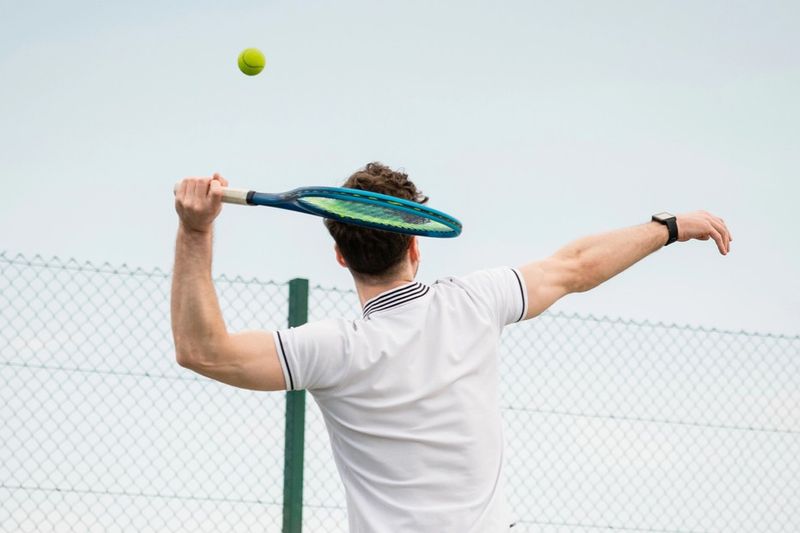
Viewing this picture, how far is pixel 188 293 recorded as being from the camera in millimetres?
2506

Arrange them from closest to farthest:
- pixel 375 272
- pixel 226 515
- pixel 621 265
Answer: pixel 375 272 < pixel 621 265 < pixel 226 515

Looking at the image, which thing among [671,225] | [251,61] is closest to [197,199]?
[671,225]

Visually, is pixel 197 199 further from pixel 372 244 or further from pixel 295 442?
pixel 295 442

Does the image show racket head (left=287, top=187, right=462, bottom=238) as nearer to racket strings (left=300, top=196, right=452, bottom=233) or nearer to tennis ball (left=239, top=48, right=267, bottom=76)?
racket strings (left=300, top=196, right=452, bottom=233)

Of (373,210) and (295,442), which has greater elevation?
(373,210)

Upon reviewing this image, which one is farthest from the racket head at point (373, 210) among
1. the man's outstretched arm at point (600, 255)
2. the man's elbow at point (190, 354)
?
the man's elbow at point (190, 354)

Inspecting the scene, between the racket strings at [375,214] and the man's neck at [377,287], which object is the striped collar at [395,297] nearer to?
the man's neck at [377,287]

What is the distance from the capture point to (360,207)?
2.81 m

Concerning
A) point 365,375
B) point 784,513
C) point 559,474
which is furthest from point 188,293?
point 784,513

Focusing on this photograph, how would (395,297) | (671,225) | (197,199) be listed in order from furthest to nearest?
(671,225) → (395,297) → (197,199)

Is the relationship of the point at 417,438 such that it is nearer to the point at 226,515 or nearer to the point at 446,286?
the point at 446,286

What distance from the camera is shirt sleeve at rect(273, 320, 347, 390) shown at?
2.56 m

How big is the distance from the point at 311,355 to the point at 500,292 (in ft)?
1.75

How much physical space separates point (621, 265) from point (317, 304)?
259 centimetres
